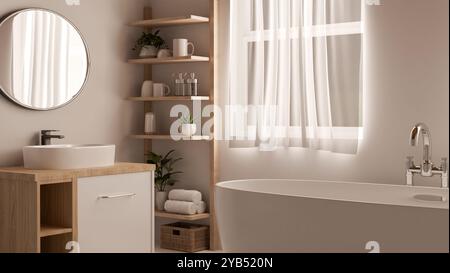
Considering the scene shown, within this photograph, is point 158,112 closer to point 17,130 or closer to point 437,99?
point 17,130

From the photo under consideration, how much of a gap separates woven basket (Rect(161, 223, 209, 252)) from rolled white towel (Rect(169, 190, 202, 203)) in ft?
0.72

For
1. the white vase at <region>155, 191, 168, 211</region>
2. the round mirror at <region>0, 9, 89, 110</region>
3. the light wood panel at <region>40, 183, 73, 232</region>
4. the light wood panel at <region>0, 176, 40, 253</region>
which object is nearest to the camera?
the light wood panel at <region>0, 176, 40, 253</region>

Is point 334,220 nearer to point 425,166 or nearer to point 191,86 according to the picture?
point 425,166

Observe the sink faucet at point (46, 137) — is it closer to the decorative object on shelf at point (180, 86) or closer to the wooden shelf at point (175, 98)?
the wooden shelf at point (175, 98)

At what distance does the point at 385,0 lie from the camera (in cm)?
390

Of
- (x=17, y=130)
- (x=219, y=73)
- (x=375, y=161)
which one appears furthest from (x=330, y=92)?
(x=17, y=130)

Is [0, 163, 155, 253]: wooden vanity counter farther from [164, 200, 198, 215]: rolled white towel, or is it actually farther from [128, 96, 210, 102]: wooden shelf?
[128, 96, 210, 102]: wooden shelf

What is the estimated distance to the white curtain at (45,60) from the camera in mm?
4066

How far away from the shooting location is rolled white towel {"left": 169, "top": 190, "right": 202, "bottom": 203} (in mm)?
4602

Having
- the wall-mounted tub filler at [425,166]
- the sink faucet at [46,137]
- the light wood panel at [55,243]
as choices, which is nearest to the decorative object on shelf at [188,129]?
the sink faucet at [46,137]

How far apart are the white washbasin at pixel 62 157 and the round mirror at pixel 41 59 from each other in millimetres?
458

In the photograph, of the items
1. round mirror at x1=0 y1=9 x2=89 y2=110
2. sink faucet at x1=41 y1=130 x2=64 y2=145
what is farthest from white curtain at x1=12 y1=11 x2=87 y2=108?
sink faucet at x1=41 y1=130 x2=64 y2=145

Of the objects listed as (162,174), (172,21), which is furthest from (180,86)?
(162,174)
